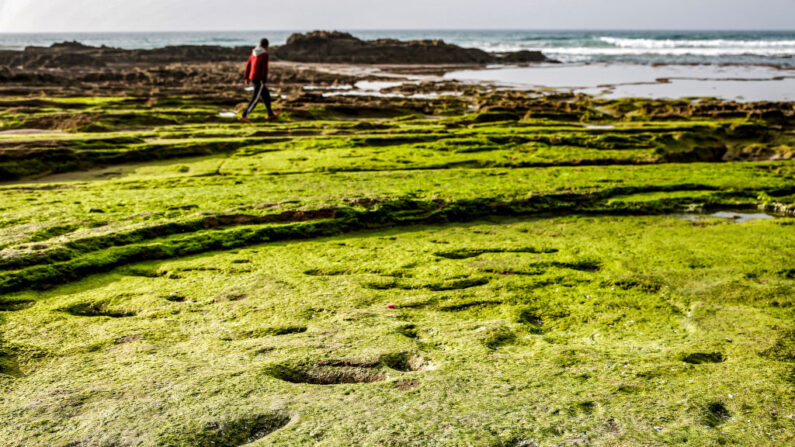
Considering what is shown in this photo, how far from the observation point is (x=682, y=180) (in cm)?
1513

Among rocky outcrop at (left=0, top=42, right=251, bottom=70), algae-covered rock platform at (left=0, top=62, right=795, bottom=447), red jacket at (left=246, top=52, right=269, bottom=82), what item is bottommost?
algae-covered rock platform at (left=0, top=62, right=795, bottom=447)

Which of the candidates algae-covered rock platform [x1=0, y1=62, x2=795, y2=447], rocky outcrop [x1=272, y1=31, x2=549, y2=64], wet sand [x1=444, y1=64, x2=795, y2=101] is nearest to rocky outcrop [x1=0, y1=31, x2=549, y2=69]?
rocky outcrop [x1=272, y1=31, x2=549, y2=64]

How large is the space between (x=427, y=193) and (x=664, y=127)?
1495cm

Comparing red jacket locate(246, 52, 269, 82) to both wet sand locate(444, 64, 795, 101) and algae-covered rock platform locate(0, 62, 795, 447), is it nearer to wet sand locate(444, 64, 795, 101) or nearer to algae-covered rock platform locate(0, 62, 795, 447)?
algae-covered rock platform locate(0, 62, 795, 447)

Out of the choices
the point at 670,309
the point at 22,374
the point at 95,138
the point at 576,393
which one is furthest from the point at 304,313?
the point at 95,138

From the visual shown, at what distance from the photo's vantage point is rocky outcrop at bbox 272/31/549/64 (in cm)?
8744

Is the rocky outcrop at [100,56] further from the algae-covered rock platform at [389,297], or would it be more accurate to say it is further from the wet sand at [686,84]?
the algae-covered rock platform at [389,297]

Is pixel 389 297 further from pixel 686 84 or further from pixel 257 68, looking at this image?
pixel 686 84

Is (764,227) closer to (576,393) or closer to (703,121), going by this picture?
(576,393)

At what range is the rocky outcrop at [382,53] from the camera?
8744 cm

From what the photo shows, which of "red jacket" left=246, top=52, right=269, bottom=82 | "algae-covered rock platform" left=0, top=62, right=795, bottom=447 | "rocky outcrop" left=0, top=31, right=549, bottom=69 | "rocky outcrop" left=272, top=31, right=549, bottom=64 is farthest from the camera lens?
"rocky outcrop" left=272, top=31, right=549, bottom=64

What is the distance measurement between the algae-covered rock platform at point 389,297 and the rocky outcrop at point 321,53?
71537 millimetres

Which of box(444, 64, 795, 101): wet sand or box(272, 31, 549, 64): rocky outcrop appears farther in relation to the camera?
box(272, 31, 549, 64): rocky outcrop

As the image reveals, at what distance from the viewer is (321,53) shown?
93.9m
